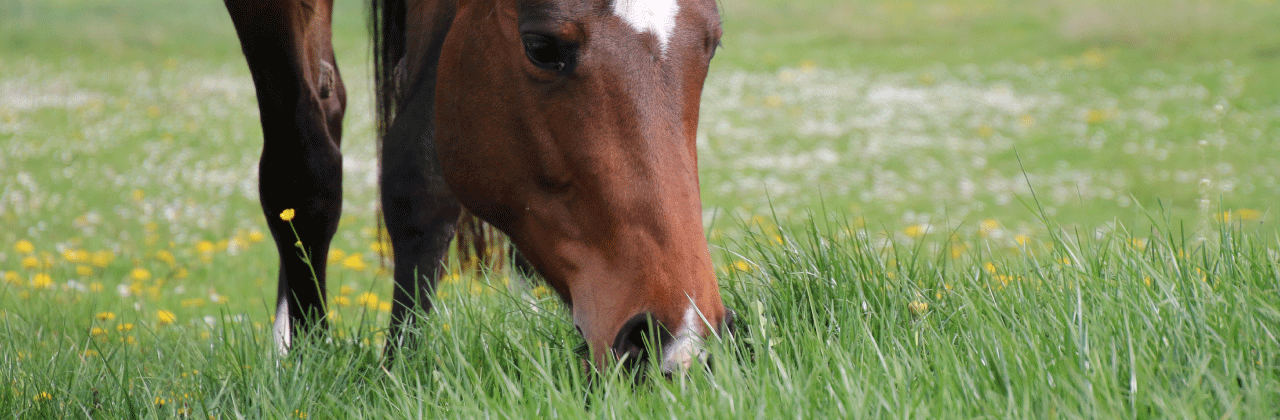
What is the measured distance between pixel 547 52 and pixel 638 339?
0.62 metres

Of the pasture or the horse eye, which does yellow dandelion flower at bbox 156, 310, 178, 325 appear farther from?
the horse eye

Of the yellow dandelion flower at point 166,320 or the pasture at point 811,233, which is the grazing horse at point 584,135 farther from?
the yellow dandelion flower at point 166,320

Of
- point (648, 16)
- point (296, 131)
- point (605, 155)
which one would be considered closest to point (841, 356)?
point (605, 155)

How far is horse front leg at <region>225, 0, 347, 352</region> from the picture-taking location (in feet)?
8.39

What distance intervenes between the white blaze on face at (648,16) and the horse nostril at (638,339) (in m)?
0.54

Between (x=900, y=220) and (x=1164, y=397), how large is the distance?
5.67m

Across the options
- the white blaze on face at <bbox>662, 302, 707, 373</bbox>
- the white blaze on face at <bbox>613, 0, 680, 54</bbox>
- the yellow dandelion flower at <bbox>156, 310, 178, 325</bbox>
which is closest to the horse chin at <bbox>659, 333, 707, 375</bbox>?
the white blaze on face at <bbox>662, 302, 707, 373</bbox>

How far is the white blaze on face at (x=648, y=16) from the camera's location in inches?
71.9

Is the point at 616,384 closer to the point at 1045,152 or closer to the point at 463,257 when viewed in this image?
the point at 463,257

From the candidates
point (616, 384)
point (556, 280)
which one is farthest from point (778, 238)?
point (616, 384)

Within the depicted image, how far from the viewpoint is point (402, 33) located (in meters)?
2.89

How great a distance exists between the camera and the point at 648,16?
183 cm

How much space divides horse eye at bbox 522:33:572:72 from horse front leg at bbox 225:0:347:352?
0.95 meters

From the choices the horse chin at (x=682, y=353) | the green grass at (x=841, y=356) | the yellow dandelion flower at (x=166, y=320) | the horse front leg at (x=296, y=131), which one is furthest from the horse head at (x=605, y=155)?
the yellow dandelion flower at (x=166, y=320)
